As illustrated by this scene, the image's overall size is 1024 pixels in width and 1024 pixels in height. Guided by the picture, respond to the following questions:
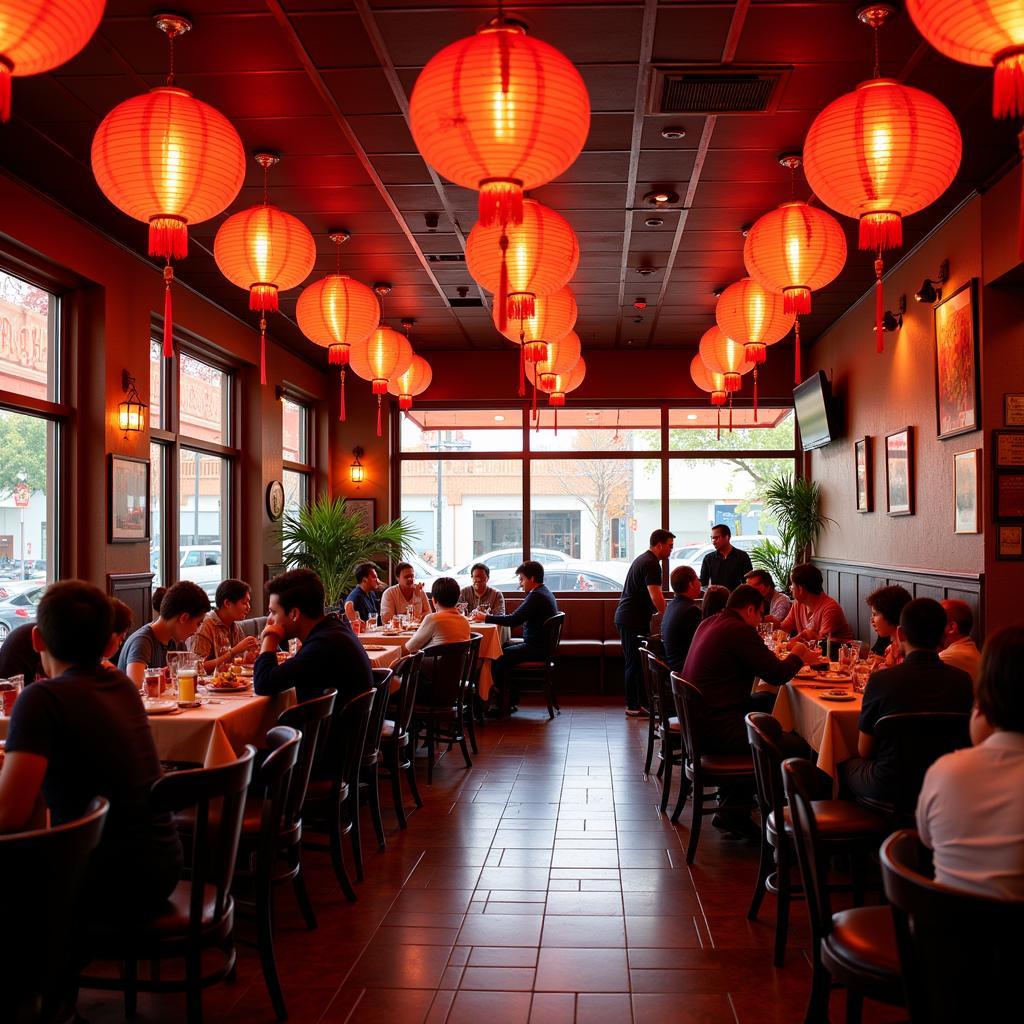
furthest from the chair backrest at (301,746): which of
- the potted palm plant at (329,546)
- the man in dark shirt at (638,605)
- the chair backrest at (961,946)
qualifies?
the potted palm plant at (329,546)

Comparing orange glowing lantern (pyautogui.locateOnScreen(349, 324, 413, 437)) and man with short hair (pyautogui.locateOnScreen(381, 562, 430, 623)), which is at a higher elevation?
orange glowing lantern (pyautogui.locateOnScreen(349, 324, 413, 437))

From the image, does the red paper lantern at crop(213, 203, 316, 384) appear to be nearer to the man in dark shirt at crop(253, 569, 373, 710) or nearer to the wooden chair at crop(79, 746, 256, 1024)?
Result: the man in dark shirt at crop(253, 569, 373, 710)

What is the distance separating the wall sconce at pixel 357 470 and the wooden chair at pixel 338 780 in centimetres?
764

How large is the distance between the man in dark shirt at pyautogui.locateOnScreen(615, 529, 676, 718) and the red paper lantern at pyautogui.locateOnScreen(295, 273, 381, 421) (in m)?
3.82

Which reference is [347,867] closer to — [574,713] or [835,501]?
[574,713]

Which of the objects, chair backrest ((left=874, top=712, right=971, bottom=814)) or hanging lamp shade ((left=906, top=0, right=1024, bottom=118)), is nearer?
hanging lamp shade ((left=906, top=0, right=1024, bottom=118))

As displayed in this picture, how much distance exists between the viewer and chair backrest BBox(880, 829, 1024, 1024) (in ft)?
6.00

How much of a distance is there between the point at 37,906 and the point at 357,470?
9.98 meters

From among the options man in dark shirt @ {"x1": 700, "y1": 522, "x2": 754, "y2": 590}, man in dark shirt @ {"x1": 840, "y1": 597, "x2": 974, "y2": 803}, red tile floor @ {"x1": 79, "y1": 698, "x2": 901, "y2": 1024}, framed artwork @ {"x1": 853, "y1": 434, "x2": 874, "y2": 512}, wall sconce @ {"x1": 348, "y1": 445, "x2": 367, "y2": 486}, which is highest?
wall sconce @ {"x1": 348, "y1": 445, "x2": 367, "y2": 486}

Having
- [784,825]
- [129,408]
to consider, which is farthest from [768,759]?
[129,408]

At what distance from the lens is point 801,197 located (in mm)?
6500

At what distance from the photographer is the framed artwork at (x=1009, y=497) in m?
6.17

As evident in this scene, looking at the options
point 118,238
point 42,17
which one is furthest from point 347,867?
point 118,238

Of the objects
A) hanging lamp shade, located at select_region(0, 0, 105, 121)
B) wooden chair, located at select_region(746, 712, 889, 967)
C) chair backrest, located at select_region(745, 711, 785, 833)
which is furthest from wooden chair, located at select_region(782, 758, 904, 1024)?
hanging lamp shade, located at select_region(0, 0, 105, 121)
